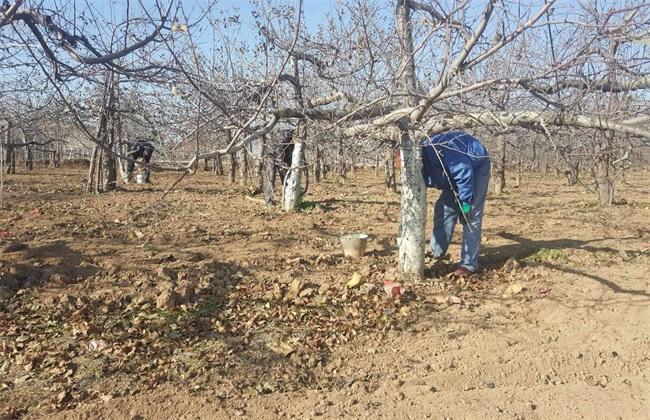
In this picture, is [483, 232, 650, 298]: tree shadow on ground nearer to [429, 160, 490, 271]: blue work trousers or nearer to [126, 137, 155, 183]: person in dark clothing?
[429, 160, 490, 271]: blue work trousers

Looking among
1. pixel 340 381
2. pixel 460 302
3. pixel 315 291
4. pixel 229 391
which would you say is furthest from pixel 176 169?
pixel 460 302

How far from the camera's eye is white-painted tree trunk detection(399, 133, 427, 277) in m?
4.30

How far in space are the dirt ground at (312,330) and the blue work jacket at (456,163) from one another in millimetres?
904

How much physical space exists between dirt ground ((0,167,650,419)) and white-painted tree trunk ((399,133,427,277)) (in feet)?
0.62

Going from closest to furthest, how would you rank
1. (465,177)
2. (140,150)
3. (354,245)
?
(465,177) → (354,245) → (140,150)

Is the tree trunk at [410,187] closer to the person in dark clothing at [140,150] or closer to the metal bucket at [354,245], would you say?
the metal bucket at [354,245]

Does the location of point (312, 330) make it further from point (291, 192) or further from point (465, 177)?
point (291, 192)

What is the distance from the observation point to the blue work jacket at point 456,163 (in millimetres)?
4332

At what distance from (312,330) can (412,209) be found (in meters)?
1.51

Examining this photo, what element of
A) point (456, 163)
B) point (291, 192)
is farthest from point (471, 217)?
point (291, 192)

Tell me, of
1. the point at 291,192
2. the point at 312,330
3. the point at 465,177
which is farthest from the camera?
the point at 291,192

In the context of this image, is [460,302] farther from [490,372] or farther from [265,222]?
[265,222]

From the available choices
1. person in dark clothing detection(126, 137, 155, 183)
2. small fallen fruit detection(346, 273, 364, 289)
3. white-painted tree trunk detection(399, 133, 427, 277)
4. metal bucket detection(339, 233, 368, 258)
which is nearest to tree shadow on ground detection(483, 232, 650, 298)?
white-painted tree trunk detection(399, 133, 427, 277)

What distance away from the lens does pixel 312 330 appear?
3.63 meters
